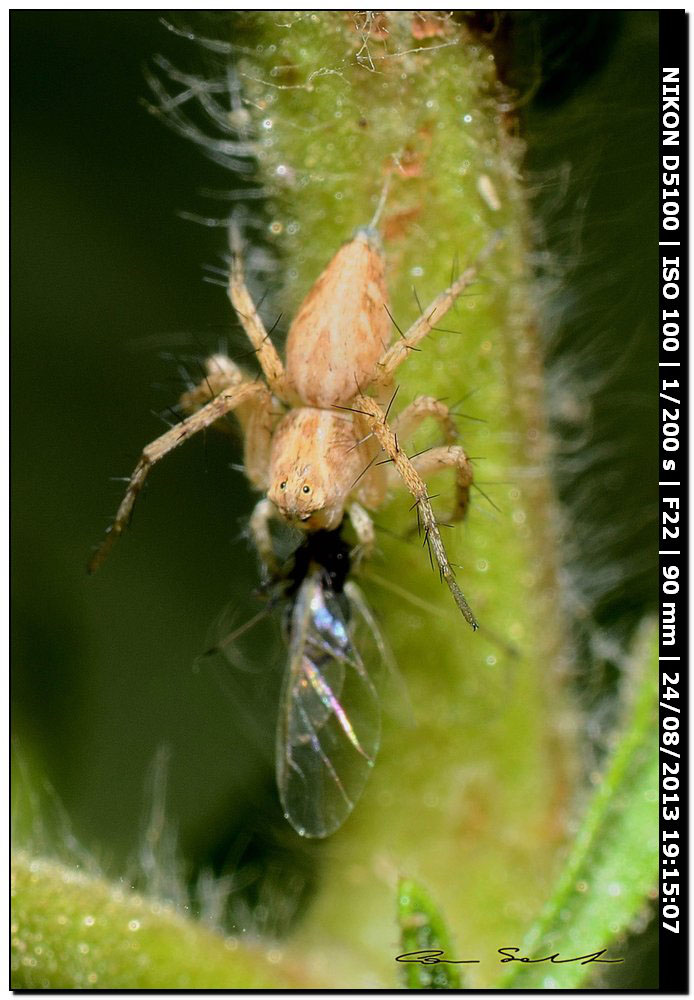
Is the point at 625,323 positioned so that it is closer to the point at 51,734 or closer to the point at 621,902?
the point at 621,902

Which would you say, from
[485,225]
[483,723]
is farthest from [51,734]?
[485,225]

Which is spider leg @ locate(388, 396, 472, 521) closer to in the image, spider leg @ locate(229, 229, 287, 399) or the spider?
the spider

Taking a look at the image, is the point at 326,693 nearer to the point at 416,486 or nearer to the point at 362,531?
the point at 362,531

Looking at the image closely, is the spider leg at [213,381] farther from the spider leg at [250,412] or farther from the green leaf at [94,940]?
the green leaf at [94,940]

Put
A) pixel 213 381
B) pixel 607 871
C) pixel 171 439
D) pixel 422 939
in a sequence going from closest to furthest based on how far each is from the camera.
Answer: pixel 422 939
pixel 607 871
pixel 171 439
pixel 213 381

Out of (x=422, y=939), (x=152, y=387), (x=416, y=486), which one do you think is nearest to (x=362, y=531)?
(x=416, y=486)
